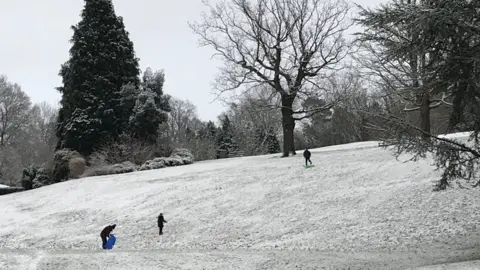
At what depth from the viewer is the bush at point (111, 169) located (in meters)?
29.6

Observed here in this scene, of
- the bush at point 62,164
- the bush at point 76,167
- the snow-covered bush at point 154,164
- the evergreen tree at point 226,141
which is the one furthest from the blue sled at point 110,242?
the evergreen tree at point 226,141

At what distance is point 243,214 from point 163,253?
13.7 feet

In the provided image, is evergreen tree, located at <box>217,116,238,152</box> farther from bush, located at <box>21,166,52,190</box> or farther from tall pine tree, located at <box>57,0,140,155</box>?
bush, located at <box>21,166,52,190</box>

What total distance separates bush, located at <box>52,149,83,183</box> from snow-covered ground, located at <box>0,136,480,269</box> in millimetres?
5425

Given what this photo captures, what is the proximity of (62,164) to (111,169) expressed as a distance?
3.97 metres

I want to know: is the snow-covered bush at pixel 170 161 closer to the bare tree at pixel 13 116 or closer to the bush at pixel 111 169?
the bush at pixel 111 169

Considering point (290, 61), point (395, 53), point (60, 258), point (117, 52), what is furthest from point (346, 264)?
point (117, 52)

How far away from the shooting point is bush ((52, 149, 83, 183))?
30.9 meters

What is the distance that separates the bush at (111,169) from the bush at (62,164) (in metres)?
1.69

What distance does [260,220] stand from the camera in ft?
52.3

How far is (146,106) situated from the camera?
3288cm

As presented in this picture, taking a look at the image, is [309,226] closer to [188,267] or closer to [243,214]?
[243,214]

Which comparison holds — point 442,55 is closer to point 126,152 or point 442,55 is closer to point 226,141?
point 126,152

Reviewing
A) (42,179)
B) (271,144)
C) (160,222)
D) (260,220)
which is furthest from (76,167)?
(271,144)
